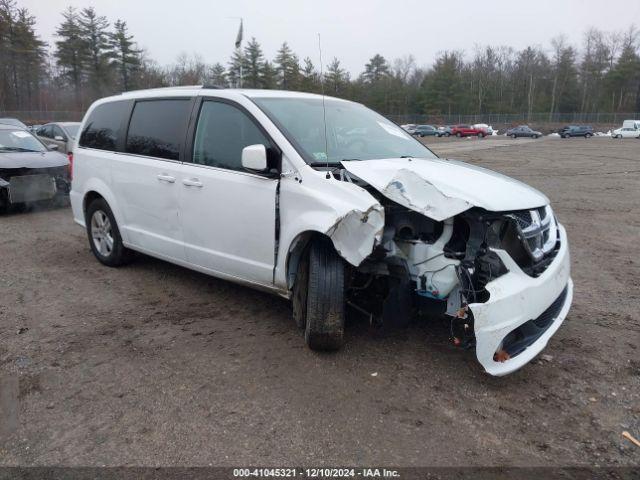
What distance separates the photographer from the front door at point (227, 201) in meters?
3.85

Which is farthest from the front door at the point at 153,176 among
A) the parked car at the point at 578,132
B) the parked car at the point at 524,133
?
the parked car at the point at 524,133

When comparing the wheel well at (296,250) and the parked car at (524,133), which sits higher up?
the parked car at (524,133)

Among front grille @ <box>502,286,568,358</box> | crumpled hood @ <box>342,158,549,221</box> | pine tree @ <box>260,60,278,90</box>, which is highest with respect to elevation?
pine tree @ <box>260,60,278,90</box>

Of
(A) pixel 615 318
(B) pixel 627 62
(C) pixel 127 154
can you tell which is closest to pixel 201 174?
(C) pixel 127 154

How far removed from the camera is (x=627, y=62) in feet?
261

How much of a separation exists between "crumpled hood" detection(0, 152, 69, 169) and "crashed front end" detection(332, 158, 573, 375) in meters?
7.72

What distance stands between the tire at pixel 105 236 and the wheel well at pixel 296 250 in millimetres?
2574

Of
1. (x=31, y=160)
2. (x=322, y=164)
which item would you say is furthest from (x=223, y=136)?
(x=31, y=160)

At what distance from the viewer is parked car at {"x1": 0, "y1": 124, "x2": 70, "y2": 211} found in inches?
349

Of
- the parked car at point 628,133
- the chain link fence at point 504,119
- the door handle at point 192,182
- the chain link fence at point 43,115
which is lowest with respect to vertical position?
the door handle at point 192,182

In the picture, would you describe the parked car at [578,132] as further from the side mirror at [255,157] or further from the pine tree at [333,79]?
the side mirror at [255,157]

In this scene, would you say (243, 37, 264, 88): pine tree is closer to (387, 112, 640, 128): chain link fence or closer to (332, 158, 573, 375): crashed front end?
(387, 112, 640, 128): chain link fence

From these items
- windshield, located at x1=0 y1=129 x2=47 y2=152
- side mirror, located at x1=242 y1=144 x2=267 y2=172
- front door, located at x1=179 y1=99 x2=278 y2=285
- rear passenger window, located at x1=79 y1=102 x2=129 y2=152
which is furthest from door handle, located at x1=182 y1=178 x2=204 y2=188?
windshield, located at x1=0 y1=129 x2=47 y2=152

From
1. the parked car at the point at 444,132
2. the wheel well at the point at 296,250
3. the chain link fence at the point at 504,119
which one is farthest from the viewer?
the chain link fence at the point at 504,119
